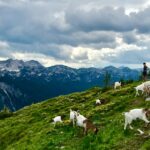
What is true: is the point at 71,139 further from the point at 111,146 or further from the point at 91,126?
the point at 111,146

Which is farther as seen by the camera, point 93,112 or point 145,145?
point 93,112

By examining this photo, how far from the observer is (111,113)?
54.2 meters

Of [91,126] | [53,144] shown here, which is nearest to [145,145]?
[91,126]

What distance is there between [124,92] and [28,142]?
27705 millimetres

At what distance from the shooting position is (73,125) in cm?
4706

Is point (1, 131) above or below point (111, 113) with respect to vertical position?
below

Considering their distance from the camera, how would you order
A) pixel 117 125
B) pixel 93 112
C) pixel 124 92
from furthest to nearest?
1. pixel 124 92
2. pixel 93 112
3. pixel 117 125

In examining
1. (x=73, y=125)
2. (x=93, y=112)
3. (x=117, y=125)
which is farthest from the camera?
(x=93, y=112)

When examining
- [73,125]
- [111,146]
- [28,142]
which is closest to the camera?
[111,146]

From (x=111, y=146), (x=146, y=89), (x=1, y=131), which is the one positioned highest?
(x=146, y=89)

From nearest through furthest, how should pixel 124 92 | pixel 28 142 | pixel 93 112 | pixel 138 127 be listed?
pixel 138 127
pixel 28 142
pixel 93 112
pixel 124 92

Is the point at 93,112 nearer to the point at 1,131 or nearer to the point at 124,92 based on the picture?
the point at 124,92

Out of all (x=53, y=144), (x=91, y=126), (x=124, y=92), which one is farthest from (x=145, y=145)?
(x=124, y=92)

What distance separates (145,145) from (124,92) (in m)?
42.2
